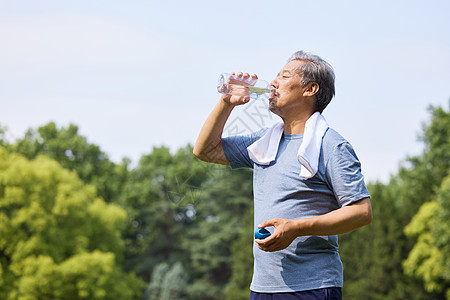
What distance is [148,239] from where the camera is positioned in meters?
42.6

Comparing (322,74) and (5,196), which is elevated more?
(5,196)

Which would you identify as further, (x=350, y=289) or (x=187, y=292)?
(x=187, y=292)

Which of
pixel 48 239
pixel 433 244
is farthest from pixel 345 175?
pixel 48 239

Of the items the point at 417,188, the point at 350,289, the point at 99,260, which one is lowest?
the point at 350,289

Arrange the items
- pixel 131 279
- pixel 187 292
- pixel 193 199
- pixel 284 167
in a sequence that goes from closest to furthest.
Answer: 1. pixel 284 167
2. pixel 193 199
3. pixel 131 279
4. pixel 187 292

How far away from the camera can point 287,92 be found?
308cm

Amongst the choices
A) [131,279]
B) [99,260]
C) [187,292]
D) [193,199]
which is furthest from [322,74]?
[187,292]

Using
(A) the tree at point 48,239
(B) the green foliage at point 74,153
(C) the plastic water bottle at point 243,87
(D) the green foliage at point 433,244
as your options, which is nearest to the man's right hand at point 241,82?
(C) the plastic water bottle at point 243,87

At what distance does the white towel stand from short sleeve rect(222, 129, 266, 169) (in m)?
0.14

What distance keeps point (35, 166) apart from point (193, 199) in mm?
28499

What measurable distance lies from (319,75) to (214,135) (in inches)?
25.4

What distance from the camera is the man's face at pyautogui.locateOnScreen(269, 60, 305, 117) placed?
3082 millimetres

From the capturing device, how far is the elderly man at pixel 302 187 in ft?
8.95

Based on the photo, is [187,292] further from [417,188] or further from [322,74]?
[322,74]
